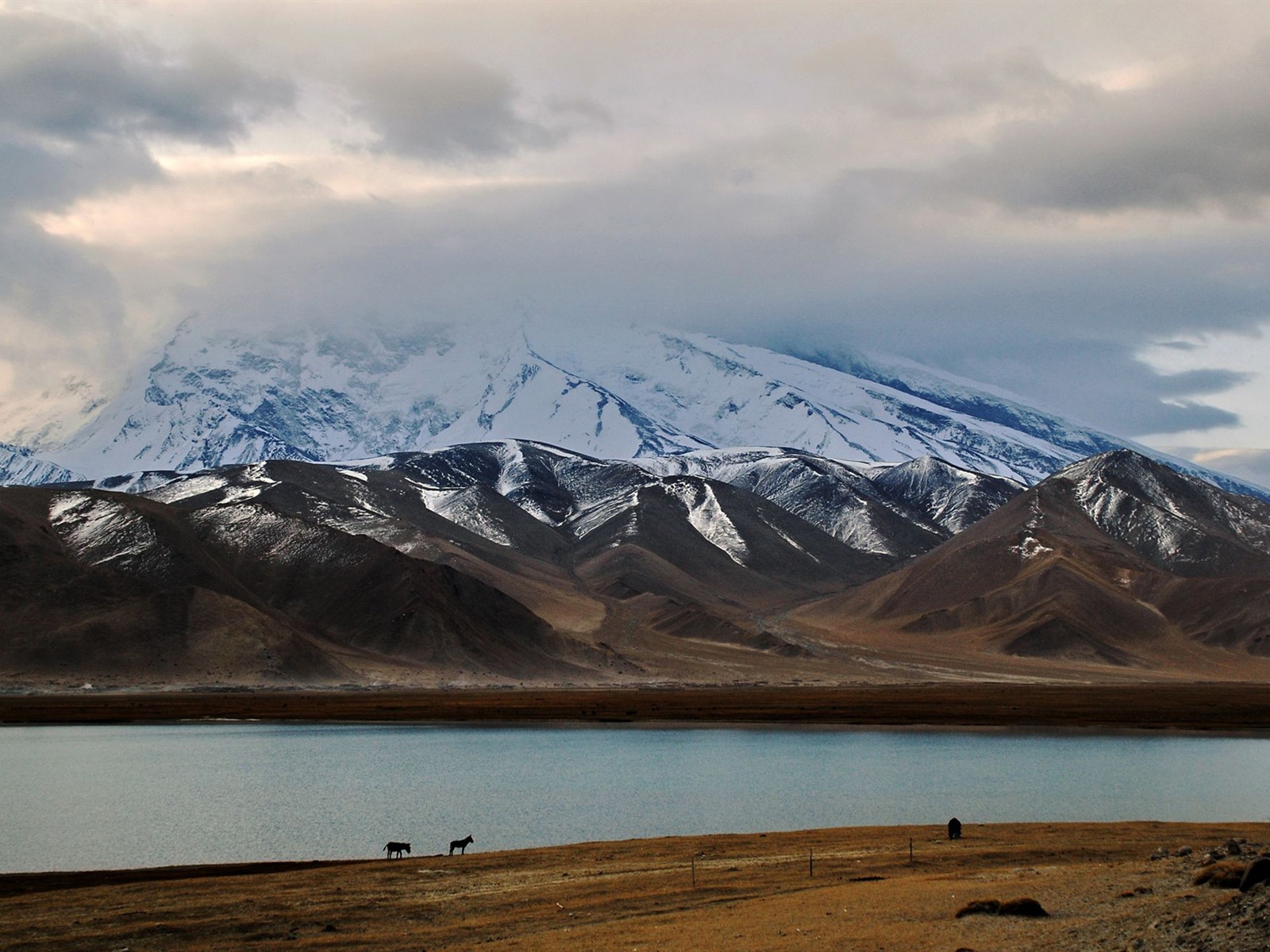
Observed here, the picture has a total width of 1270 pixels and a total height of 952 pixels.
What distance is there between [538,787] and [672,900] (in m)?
29.7

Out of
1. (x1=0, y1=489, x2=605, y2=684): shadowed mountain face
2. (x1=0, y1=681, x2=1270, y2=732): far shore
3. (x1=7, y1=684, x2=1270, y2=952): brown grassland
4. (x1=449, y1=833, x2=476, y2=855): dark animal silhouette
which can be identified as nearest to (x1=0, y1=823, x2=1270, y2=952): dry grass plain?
(x1=7, y1=684, x2=1270, y2=952): brown grassland

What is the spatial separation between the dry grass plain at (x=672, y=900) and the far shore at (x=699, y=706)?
66.1 metres

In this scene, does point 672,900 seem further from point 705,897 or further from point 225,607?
point 225,607

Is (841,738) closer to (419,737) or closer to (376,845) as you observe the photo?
(419,737)

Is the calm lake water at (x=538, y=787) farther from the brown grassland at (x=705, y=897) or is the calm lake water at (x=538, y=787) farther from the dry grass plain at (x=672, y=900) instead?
the dry grass plain at (x=672, y=900)

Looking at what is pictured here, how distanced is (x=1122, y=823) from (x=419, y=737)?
56090 mm

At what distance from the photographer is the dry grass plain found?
25391 millimetres

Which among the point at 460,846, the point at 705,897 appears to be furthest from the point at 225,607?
the point at 705,897

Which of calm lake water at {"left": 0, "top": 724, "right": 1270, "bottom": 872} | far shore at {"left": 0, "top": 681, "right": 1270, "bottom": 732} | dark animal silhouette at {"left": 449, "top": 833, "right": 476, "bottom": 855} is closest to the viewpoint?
dark animal silhouette at {"left": 449, "top": 833, "right": 476, "bottom": 855}

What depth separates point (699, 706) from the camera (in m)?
124

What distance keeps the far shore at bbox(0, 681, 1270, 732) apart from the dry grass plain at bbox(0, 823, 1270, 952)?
66.1 meters

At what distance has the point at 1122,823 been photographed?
46.5 m

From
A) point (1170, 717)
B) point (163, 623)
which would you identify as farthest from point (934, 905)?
point (163, 623)

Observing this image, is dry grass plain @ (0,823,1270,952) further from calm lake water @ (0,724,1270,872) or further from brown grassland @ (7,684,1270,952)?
calm lake water @ (0,724,1270,872)
